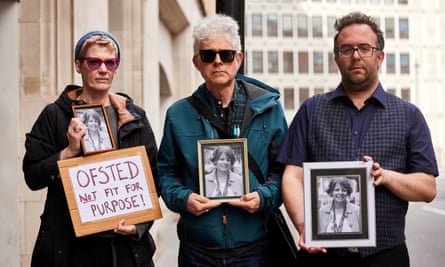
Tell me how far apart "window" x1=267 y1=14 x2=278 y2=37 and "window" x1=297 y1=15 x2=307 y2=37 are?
2.40 meters

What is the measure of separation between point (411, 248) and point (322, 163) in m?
9.55

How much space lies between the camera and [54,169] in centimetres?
341

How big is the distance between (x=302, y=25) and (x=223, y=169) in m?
68.9

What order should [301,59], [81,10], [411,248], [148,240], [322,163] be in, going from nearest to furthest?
[322,163] < [148,240] < [81,10] < [411,248] < [301,59]

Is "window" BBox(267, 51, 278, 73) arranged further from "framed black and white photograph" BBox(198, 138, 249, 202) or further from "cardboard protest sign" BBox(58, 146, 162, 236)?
"framed black and white photograph" BBox(198, 138, 249, 202)

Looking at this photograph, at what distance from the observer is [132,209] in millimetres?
3592

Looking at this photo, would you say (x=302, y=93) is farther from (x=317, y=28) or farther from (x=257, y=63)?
(x=317, y=28)

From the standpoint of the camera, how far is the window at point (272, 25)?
7044cm

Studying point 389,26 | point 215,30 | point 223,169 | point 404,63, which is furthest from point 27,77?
point 389,26

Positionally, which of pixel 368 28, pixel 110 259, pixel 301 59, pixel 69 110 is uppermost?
pixel 301 59

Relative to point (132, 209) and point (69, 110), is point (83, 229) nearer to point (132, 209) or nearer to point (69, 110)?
A: point (132, 209)

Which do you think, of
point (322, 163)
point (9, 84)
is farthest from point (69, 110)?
point (9, 84)

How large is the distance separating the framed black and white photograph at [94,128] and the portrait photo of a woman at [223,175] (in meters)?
0.53

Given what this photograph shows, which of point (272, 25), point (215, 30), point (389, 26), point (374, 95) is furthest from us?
point (389, 26)
